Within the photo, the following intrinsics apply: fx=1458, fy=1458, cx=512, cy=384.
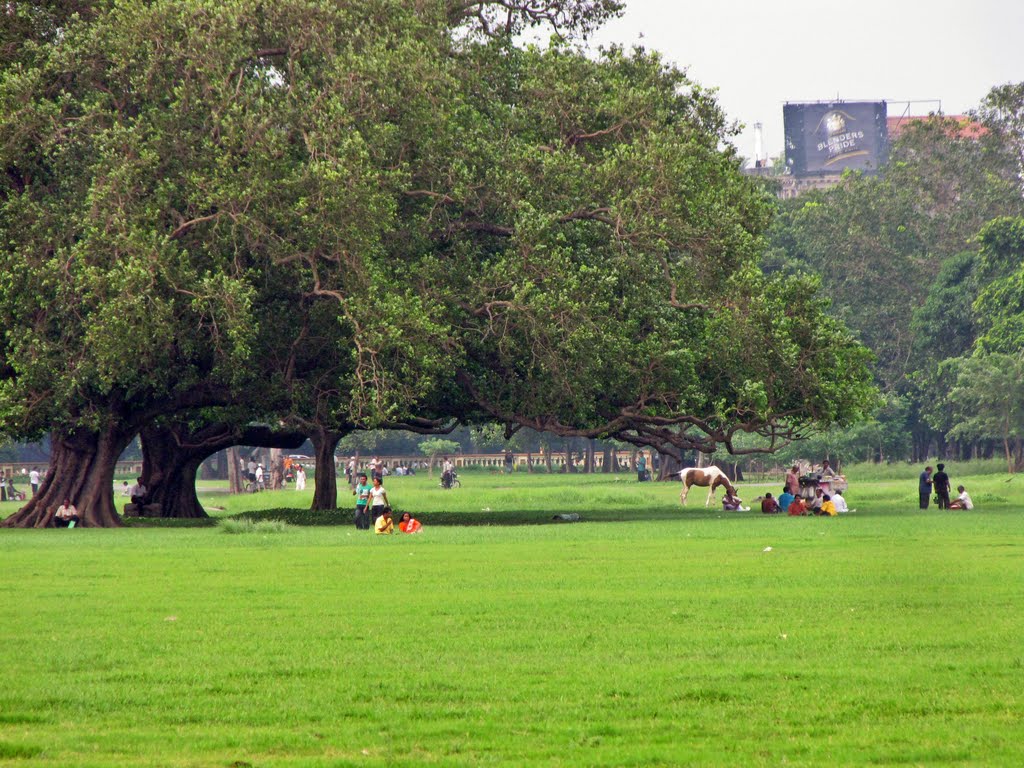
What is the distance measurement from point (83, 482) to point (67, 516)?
4.46 ft

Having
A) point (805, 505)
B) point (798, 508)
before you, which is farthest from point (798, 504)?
point (805, 505)

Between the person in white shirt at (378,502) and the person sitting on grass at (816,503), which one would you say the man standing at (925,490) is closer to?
the person sitting on grass at (816,503)

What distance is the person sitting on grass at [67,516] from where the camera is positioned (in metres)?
36.0

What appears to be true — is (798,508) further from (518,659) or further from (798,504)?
(518,659)

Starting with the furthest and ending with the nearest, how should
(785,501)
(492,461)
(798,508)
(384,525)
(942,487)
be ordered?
(492,461), (942,487), (785,501), (798,508), (384,525)

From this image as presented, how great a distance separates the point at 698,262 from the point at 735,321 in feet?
7.65

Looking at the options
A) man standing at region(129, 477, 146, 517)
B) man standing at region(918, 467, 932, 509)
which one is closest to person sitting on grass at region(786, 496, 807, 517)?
man standing at region(918, 467, 932, 509)

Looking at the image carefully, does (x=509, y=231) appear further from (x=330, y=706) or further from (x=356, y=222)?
(x=330, y=706)

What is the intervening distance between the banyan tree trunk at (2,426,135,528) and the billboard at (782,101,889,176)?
458 ft

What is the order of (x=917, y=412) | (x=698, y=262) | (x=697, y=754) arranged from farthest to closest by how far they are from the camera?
1. (x=917, y=412)
2. (x=698, y=262)
3. (x=697, y=754)

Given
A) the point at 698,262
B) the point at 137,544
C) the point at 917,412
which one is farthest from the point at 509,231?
the point at 917,412

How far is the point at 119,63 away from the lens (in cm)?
3381

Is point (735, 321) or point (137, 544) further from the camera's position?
point (735, 321)

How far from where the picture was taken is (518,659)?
12.1 meters
